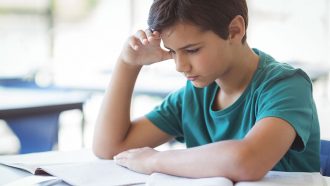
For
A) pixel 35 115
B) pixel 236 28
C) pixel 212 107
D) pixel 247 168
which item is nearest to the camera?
pixel 247 168

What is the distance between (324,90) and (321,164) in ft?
9.06

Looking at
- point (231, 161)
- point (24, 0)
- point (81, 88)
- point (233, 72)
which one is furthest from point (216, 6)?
point (24, 0)

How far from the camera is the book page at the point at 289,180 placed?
0.82 m

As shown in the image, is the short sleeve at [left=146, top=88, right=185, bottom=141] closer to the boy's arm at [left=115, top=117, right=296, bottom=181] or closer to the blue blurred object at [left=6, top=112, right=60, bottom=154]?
the boy's arm at [left=115, top=117, right=296, bottom=181]

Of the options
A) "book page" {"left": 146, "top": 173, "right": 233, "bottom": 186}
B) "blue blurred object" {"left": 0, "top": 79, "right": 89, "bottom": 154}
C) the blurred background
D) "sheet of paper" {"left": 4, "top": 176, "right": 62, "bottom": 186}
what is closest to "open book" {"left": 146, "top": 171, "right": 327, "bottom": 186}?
"book page" {"left": 146, "top": 173, "right": 233, "bottom": 186}

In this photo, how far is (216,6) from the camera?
1002 millimetres

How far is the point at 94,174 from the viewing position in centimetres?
91

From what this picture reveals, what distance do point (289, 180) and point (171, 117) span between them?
493mm

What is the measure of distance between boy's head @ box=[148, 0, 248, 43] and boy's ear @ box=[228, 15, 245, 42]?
0.04 ft

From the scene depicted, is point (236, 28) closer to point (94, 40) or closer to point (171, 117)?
point (171, 117)

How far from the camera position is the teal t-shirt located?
0.96 metres

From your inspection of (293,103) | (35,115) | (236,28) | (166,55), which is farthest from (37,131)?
(293,103)

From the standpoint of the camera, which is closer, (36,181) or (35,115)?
(36,181)

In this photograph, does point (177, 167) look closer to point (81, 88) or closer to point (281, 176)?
point (281, 176)
